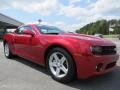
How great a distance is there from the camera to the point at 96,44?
4.30m

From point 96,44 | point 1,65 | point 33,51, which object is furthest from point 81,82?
point 1,65

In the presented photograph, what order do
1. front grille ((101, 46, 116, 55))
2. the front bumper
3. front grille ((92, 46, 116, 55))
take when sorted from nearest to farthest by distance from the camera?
the front bumper → front grille ((92, 46, 116, 55)) → front grille ((101, 46, 116, 55))

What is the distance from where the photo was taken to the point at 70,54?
4387 mm

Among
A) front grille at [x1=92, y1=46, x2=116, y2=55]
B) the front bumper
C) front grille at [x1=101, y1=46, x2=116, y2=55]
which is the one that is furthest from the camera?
front grille at [x1=101, y1=46, x2=116, y2=55]

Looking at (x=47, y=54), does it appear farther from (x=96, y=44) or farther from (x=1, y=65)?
(x=1, y=65)

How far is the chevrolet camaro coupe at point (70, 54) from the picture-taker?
Result: 4180 millimetres

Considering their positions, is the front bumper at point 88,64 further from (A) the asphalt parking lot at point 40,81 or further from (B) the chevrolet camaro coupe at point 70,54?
(A) the asphalt parking lot at point 40,81

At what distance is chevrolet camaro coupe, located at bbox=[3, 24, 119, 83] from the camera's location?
13.7ft

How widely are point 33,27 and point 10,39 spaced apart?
161 cm

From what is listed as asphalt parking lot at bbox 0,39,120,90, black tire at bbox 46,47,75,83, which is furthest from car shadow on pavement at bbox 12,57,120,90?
black tire at bbox 46,47,75,83

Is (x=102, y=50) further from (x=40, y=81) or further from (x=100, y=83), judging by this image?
(x=40, y=81)

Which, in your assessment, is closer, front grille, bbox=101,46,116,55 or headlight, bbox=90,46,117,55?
headlight, bbox=90,46,117,55

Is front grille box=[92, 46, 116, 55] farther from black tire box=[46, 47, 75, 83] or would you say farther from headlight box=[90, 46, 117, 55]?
black tire box=[46, 47, 75, 83]

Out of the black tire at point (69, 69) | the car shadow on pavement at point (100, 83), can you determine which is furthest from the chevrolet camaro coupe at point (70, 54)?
the car shadow on pavement at point (100, 83)
